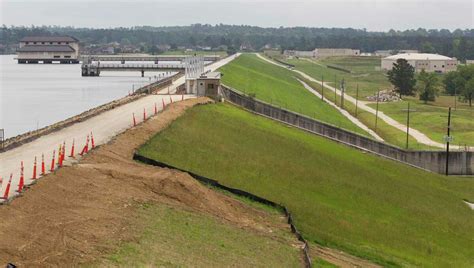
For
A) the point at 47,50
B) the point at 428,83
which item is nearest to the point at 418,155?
the point at 428,83

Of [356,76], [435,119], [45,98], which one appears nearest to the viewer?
[435,119]

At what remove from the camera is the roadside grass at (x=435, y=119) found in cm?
6431

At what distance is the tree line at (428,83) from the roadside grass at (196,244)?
3180 inches

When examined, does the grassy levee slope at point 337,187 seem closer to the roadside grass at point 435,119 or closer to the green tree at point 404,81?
the roadside grass at point 435,119

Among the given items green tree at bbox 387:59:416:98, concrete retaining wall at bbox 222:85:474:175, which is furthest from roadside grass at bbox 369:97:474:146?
concrete retaining wall at bbox 222:85:474:175

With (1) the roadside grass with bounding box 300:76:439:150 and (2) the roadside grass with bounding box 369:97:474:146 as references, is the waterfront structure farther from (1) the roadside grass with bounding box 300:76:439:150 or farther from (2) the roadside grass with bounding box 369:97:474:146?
(2) the roadside grass with bounding box 369:97:474:146

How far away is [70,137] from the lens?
3075 cm

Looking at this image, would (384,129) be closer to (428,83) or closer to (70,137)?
(428,83)

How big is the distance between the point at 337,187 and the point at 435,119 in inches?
1768

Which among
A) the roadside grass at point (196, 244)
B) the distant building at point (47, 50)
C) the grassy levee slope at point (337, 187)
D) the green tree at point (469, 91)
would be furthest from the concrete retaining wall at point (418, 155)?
the distant building at point (47, 50)

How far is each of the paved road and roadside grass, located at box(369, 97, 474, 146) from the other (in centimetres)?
2804

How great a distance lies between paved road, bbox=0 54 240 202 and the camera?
22688mm

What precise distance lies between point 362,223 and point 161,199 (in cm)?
903

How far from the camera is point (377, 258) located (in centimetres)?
2317
